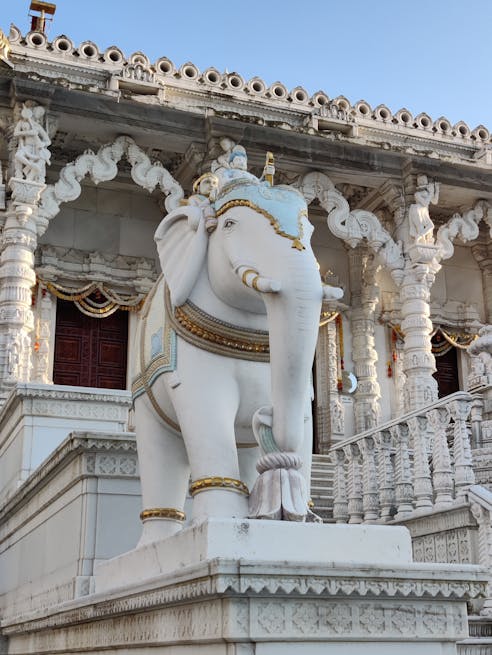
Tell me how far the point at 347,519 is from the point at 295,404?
18.3ft

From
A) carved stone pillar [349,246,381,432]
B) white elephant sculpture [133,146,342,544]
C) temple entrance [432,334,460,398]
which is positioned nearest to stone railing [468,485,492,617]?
white elephant sculpture [133,146,342,544]

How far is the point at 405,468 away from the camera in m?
7.41

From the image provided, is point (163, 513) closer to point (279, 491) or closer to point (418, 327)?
point (279, 491)

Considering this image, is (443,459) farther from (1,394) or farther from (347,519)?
(1,394)

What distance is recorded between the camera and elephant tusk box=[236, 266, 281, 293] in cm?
283

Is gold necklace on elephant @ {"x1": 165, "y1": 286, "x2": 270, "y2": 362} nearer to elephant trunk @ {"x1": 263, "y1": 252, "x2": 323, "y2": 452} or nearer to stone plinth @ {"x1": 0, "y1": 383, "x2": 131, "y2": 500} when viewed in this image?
elephant trunk @ {"x1": 263, "y1": 252, "x2": 323, "y2": 452}

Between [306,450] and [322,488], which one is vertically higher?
[322,488]

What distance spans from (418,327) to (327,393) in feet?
8.49

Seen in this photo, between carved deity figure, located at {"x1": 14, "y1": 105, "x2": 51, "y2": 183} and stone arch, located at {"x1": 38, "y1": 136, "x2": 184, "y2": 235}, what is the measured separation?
0.33 m

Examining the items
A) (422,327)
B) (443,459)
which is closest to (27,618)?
(443,459)

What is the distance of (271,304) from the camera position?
2.88 metres

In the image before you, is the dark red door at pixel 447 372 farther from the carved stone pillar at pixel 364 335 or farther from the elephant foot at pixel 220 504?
the elephant foot at pixel 220 504

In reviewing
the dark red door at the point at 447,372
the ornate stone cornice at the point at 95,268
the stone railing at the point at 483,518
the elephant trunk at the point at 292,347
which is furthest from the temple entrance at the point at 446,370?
the elephant trunk at the point at 292,347

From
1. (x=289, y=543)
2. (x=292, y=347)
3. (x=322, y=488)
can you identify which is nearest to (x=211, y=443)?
(x=292, y=347)
